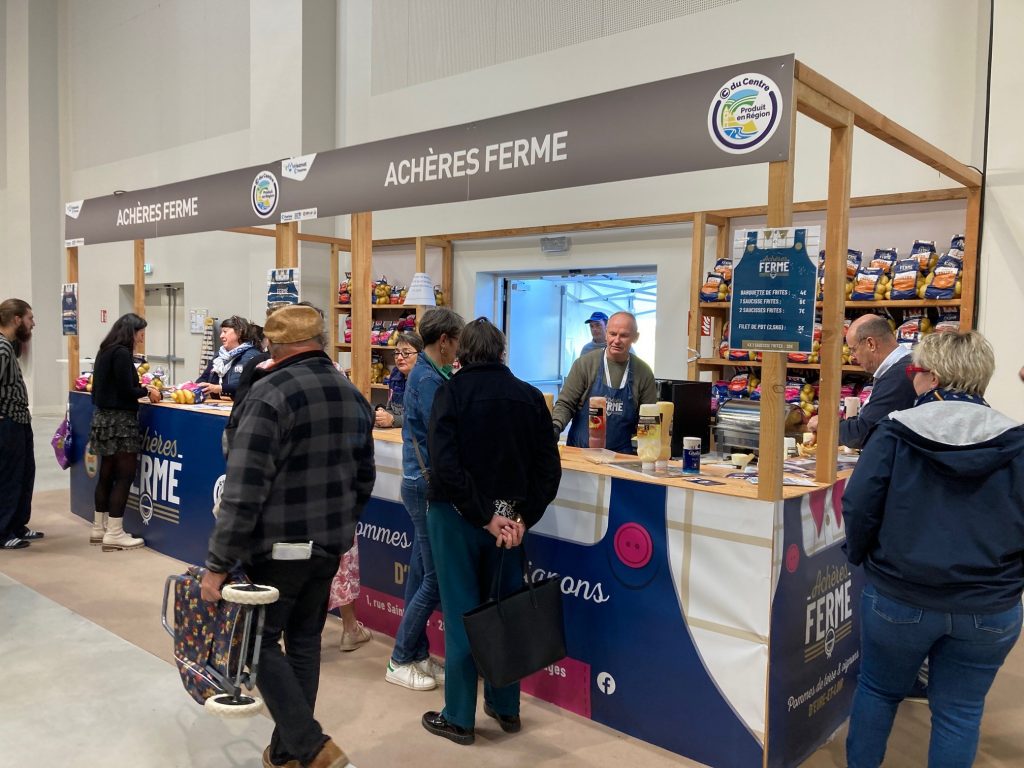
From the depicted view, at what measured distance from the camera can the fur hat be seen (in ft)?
8.17

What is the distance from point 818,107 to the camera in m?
2.68

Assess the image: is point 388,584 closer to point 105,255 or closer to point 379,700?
point 379,700

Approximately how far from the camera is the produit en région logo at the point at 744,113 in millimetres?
2469

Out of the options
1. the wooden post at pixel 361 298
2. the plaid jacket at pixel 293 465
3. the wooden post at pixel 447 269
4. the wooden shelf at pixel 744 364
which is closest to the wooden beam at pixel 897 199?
the wooden shelf at pixel 744 364

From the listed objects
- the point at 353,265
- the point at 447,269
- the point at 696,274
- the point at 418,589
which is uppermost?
the point at 447,269

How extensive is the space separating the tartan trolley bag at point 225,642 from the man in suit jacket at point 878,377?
2.35 m

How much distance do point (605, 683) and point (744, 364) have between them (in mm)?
3010

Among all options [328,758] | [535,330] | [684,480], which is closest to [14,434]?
[328,758]

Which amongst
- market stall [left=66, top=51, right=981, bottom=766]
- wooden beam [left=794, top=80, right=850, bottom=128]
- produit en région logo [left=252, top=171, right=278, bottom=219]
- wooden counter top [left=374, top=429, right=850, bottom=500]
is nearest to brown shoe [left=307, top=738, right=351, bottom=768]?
market stall [left=66, top=51, right=981, bottom=766]

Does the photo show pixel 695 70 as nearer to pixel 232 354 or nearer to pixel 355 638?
pixel 232 354

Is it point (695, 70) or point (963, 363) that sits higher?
point (695, 70)

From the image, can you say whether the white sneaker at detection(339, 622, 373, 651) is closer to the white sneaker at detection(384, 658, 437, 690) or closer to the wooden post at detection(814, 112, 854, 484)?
the white sneaker at detection(384, 658, 437, 690)

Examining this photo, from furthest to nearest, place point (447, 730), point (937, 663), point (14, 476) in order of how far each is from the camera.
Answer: point (14, 476) < point (447, 730) < point (937, 663)

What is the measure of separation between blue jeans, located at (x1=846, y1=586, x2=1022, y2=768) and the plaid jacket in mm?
1608
